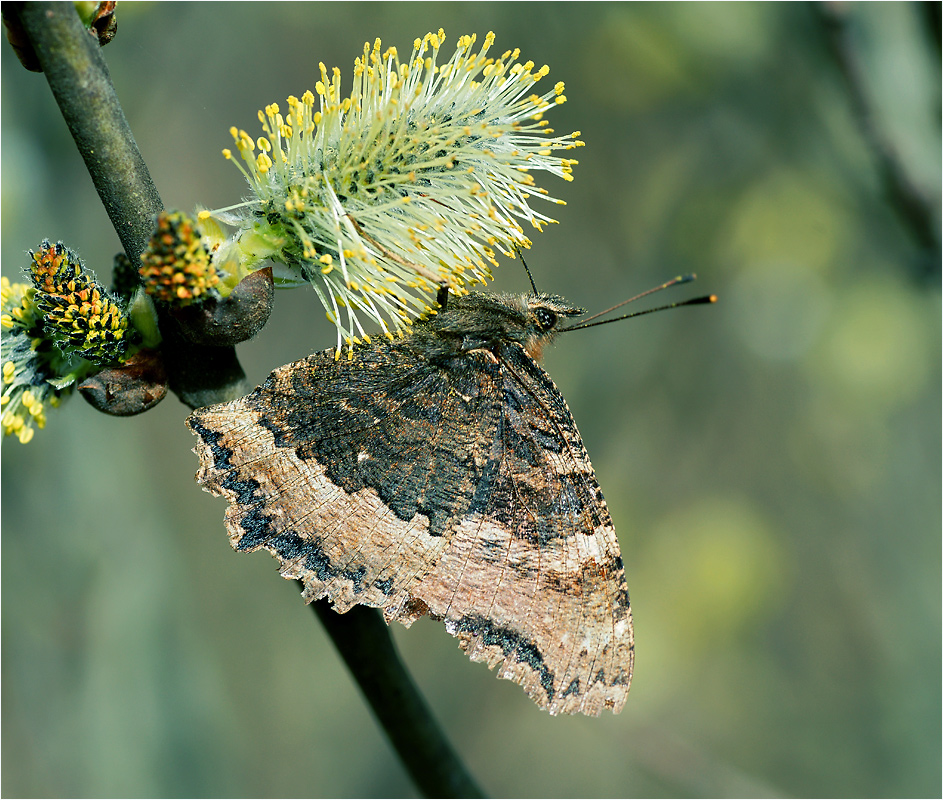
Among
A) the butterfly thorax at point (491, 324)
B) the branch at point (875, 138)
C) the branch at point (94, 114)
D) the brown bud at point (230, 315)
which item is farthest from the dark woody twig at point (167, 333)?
the branch at point (875, 138)

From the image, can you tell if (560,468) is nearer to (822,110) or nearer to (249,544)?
(249,544)

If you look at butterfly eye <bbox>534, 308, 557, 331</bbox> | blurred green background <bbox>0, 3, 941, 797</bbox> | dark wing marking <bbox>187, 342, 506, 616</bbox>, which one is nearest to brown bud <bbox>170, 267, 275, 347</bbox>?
dark wing marking <bbox>187, 342, 506, 616</bbox>

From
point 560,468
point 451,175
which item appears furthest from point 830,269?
→ point 451,175

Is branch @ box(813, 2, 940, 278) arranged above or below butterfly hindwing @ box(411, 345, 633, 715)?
above

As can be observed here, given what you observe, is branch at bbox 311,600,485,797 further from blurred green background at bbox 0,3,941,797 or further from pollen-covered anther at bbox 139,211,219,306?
blurred green background at bbox 0,3,941,797

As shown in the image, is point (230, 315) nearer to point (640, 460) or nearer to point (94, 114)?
point (94, 114)

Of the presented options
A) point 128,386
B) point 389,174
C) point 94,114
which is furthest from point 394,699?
point 94,114

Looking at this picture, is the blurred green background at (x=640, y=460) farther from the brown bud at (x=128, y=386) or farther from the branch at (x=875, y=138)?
the brown bud at (x=128, y=386)
